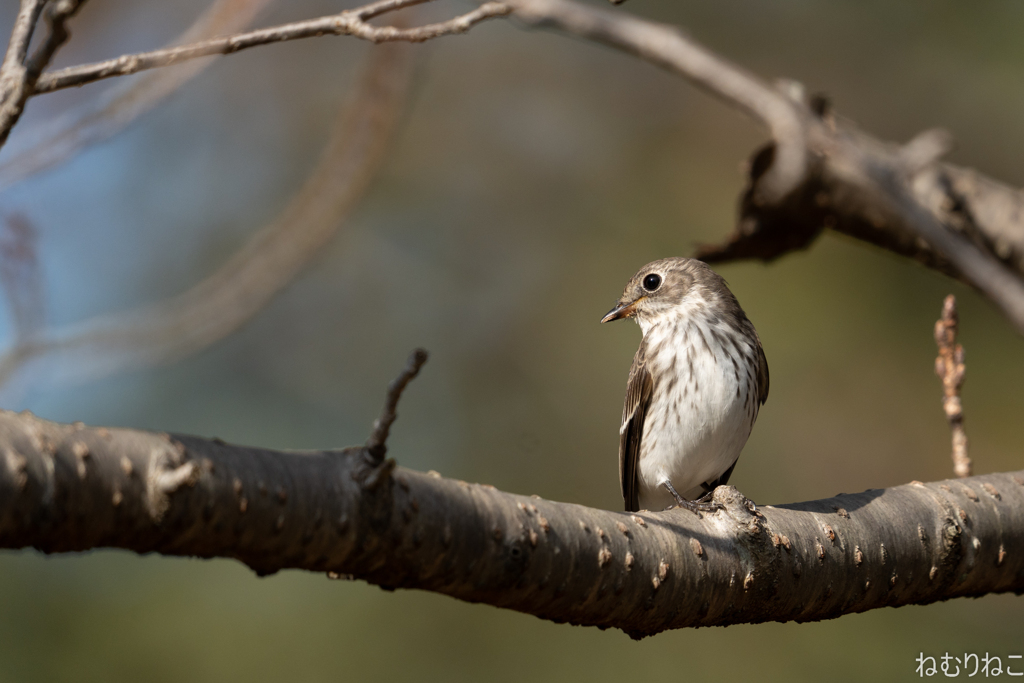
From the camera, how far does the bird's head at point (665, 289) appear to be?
472cm

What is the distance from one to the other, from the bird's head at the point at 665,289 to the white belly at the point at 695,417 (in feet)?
1.12

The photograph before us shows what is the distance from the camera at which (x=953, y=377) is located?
3506 mm

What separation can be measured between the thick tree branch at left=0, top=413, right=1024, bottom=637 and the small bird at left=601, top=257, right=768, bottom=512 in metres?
1.25

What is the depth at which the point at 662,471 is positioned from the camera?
4.52 meters

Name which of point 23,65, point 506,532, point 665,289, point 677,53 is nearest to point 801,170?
point 677,53

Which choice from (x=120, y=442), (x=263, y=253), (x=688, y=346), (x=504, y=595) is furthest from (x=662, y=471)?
(x=120, y=442)

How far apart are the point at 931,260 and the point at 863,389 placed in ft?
10.4

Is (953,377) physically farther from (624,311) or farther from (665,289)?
(624,311)

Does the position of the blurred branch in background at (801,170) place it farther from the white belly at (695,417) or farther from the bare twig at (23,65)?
the white belly at (695,417)

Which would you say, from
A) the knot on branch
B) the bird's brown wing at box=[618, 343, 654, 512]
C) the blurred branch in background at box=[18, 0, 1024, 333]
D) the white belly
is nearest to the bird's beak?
the bird's brown wing at box=[618, 343, 654, 512]

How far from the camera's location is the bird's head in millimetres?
4723

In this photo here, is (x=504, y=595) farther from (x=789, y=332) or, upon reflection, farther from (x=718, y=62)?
(x=789, y=332)

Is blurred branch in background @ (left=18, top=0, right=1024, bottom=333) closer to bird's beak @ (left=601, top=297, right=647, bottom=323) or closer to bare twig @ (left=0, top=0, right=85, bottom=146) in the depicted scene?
bare twig @ (left=0, top=0, right=85, bottom=146)

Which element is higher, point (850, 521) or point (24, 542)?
point (24, 542)
